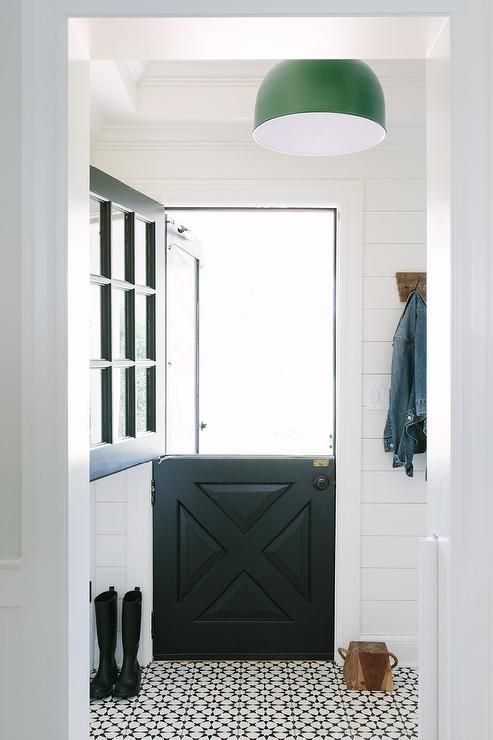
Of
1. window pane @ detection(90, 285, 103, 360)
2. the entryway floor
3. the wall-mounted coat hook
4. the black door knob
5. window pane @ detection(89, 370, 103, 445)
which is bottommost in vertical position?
the entryway floor

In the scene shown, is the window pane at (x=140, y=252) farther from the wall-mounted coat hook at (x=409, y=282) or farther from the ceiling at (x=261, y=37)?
the ceiling at (x=261, y=37)

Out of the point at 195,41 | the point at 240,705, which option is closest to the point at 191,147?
the point at 195,41

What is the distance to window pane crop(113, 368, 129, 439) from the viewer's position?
2.46m

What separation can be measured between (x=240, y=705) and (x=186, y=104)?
2.59 meters

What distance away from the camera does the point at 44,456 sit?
1.19 metres

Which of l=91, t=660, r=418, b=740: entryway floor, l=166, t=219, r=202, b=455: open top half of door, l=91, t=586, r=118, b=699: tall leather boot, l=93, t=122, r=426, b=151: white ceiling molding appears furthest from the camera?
l=166, t=219, r=202, b=455: open top half of door

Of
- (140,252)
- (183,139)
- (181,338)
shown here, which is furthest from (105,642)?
(183,139)

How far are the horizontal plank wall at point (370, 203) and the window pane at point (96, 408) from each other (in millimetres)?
1107

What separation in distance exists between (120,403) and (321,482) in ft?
3.73

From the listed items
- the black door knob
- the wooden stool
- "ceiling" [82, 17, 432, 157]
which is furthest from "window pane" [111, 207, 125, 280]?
the wooden stool

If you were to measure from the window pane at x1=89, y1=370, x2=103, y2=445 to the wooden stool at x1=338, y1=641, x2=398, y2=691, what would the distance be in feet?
5.07

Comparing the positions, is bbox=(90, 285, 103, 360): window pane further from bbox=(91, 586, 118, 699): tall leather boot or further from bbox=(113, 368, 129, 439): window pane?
bbox=(91, 586, 118, 699): tall leather boot

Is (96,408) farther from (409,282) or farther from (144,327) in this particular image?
(409,282)

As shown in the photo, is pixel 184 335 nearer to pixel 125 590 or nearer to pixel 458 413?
pixel 125 590
